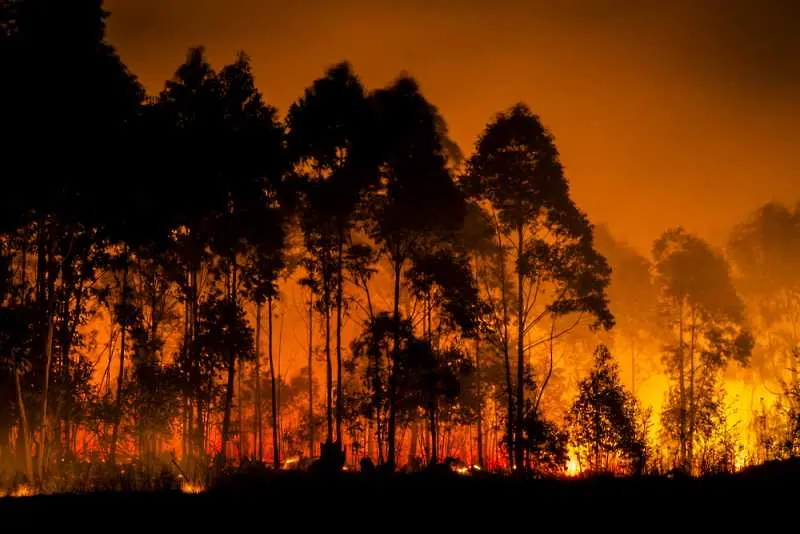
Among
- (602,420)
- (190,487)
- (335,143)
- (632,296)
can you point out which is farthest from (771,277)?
(190,487)

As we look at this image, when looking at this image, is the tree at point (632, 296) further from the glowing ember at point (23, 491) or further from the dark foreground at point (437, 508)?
the glowing ember at point (23, 491)

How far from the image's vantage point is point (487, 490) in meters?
10.8

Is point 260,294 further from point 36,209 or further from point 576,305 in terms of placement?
point 576,305

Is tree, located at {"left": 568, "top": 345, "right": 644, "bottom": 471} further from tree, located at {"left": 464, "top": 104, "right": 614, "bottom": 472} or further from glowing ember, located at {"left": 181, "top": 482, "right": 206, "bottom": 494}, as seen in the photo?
glowing ember, located at {"left": 181, "top": 482, "right": 206, "bottom": 494}

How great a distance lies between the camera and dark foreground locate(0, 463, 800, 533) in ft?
28.5

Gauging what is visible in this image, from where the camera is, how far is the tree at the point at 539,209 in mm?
22062

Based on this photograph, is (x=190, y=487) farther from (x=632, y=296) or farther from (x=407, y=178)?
(x=632, y=296)

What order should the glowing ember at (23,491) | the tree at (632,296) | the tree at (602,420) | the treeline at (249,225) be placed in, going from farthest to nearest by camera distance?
the tree at (632,296), the tree at (602,420), the treeline at (249,225), the glowing ember at (23,491)

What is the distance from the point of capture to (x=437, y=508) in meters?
9.72

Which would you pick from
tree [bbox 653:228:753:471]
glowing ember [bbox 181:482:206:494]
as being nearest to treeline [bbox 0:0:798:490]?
glowing ember [bbox 181:482:206:494]

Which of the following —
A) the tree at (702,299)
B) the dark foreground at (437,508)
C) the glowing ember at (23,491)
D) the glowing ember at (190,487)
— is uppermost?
the tree at (702,299)

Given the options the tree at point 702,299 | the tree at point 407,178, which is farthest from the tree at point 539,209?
the tree at point 702,299

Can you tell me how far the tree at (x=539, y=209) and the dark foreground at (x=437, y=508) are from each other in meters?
11.2

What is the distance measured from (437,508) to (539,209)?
14599mm
